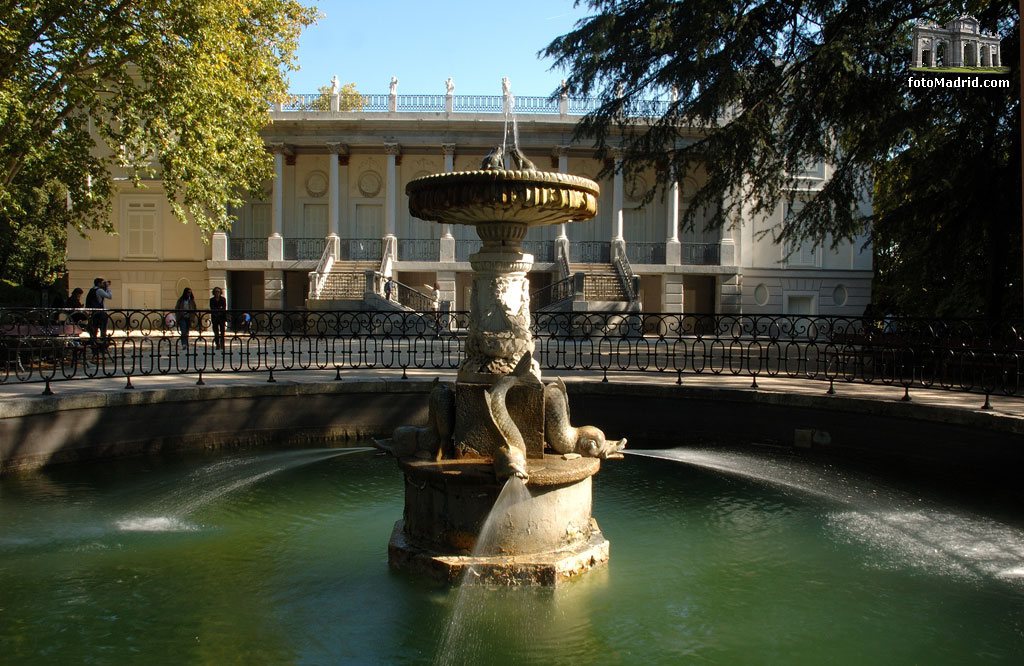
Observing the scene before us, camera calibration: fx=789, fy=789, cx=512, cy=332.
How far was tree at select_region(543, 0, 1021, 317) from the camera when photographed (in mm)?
13094

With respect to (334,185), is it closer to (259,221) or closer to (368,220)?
(368,220)

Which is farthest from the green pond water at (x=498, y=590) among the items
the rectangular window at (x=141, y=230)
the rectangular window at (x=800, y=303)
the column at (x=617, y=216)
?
the rectangular window at (x=800, y=303)

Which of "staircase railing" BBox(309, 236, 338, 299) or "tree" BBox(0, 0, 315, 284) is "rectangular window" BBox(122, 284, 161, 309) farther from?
"tree" BBox(0, 0, 315, 284)

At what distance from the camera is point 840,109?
13758mm

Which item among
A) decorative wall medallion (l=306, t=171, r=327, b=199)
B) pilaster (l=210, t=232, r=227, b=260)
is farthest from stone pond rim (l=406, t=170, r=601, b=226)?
decorative wall medallion (l=306, t=171, r=327, b=199)

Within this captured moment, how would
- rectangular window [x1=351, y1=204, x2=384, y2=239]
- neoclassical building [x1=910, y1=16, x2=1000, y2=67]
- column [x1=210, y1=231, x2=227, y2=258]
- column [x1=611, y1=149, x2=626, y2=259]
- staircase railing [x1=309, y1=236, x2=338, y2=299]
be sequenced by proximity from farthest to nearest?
rectangular window [x1=351, y1=204, x2=384, y2=239] < column [x1=210, y1=231, x2=227, y2=258] < column [x1=611, y1=149, x2=626, y2=259] < staircase railing [x1=309, y1=236, x2=338, y2=299] < neoclassical building [x1=910, y1=16, x2=1000, y2=67]

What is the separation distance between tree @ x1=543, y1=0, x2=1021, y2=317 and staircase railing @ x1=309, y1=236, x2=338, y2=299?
1374cm

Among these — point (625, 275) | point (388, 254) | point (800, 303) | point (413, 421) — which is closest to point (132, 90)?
point (413, 421)

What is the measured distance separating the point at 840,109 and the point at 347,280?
60.1 feet

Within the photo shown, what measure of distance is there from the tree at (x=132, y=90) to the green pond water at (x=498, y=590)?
9538 millimetres

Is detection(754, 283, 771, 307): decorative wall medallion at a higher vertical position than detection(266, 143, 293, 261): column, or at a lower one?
lower

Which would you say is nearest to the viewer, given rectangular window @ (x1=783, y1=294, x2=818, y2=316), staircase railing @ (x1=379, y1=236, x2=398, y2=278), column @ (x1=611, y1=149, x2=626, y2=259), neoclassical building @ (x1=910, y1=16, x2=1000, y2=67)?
neoclassical building @ (x1=910, y1=16, x2=1000, y2=67)

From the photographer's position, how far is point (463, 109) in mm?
30922

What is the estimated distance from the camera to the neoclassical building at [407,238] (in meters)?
30.1
